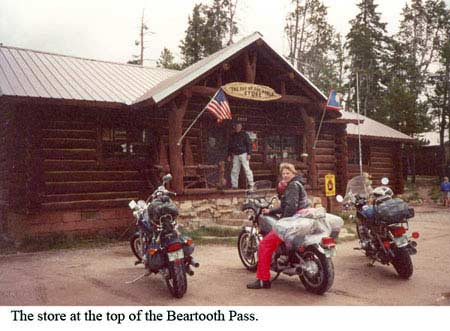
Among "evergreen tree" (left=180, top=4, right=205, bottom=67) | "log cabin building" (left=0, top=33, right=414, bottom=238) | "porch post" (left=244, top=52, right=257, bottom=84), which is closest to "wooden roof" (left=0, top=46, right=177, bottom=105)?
"log cabin building" (left=0, top=33, right=414, bottom=238)

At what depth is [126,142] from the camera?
11.4 meters

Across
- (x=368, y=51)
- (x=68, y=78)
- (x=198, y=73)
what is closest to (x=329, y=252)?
(x=198, y=73)

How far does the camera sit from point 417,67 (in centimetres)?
2991

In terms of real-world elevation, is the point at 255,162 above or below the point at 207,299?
above

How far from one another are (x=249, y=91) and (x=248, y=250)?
566cm

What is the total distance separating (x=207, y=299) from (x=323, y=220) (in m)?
1.68

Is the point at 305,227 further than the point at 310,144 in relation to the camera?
No

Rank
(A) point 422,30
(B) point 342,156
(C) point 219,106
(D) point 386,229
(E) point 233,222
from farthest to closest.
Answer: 1. (A) point 422,30
2. (B) point 342,156
3. (E) point 233,222
4. (C) point 219,106
5. (D) point 386,229

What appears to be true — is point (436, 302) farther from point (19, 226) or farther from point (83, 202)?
point (19, 226)

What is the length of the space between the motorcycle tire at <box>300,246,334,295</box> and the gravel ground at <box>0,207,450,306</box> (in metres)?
0.10

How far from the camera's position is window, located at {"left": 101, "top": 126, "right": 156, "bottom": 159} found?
1110 centimetres

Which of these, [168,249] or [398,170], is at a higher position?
[398,170]

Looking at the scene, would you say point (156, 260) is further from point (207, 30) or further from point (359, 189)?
point (207, 30)
